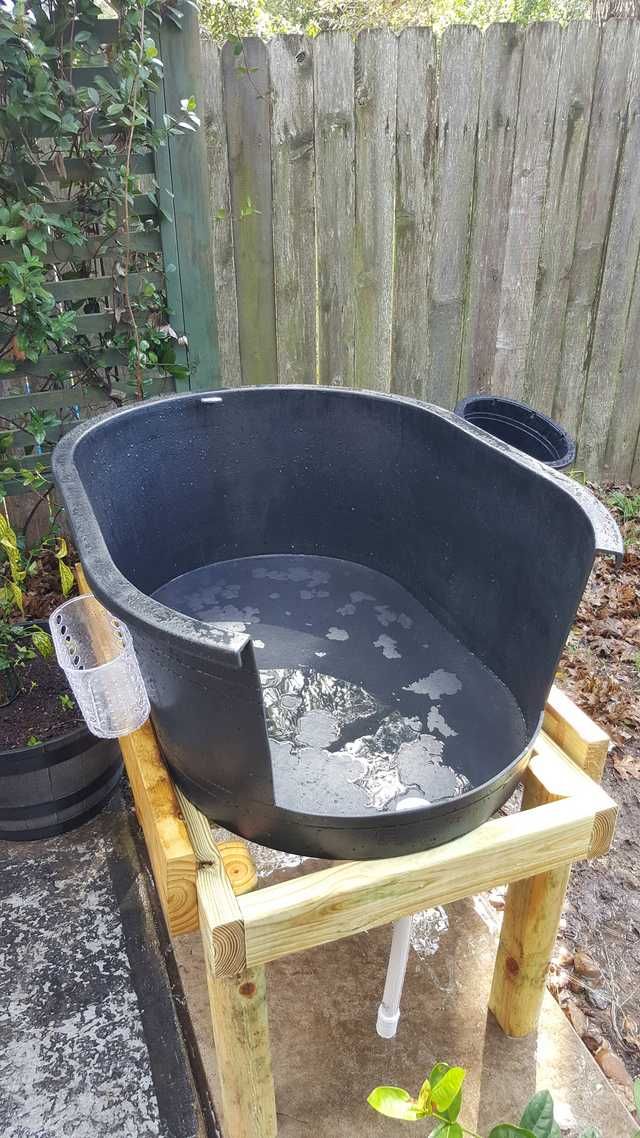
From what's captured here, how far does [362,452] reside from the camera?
1.84m

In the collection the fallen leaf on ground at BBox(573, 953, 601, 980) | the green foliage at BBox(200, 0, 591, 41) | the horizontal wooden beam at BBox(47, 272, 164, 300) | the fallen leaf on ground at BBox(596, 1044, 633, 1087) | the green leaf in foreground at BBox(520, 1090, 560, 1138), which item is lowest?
the fallen leaf on ground at BBox(596, 1044, 633, 1087)

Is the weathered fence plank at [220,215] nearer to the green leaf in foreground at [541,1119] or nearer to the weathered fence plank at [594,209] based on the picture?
the weathered fence plank at [594,209]

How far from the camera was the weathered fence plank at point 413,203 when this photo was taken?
8.52ft

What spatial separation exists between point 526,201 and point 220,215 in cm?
119

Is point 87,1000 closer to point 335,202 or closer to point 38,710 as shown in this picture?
point 38,710

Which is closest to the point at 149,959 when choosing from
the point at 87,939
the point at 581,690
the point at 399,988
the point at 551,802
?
the point at 87,939

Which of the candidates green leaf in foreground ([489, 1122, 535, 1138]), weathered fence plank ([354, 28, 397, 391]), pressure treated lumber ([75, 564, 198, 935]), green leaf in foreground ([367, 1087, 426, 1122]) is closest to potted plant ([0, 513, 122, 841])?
pressure treated lumber ([75, 564, 198, 935])

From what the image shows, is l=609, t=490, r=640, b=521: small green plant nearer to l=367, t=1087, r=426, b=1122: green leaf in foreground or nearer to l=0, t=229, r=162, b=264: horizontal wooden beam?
l=0, t=229, r=162, b=264: horizontal wooden beam

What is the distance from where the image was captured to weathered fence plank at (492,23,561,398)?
274 centimetres

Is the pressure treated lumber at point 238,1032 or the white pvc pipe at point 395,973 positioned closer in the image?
the pressure treated lumber at point 238,1032

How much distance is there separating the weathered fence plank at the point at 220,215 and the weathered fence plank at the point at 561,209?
124 centimetres

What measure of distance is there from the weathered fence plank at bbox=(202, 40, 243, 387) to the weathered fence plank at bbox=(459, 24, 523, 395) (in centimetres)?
93

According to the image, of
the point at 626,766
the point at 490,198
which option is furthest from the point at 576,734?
the point at 490,198

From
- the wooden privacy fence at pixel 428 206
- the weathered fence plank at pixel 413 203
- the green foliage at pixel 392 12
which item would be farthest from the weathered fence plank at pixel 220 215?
the green foliage at pixel 392 12
